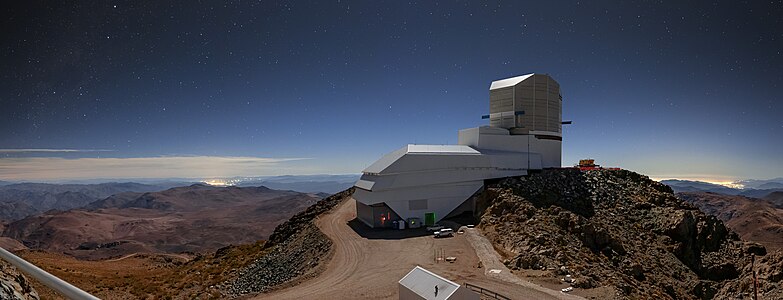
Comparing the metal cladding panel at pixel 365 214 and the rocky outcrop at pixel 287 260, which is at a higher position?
the metal cladding panel at pixel 365 214

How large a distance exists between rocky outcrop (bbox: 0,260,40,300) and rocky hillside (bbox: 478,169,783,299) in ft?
74.8

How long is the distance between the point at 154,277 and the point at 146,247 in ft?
484

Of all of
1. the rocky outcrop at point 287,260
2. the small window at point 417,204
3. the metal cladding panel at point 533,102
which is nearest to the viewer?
the rocky outcrop at point 287,260

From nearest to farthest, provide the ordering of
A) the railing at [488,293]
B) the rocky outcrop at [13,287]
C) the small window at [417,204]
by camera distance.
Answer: the rocky outcrop at [13,287] < the railing at [488,293] < the small window at [417,204]

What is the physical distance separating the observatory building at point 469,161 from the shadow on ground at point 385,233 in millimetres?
910

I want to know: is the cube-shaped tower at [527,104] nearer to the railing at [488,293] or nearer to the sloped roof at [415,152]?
the sloped roof at [415,152]

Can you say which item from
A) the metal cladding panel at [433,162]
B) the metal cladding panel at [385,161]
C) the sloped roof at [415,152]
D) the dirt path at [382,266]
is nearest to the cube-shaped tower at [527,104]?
the sloped roof at [415,152]

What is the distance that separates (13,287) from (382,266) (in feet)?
73.2

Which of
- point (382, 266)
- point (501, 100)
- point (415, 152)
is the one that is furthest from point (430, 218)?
point (501, 100)

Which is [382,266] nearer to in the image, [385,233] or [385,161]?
[385,233]

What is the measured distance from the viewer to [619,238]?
3259cm

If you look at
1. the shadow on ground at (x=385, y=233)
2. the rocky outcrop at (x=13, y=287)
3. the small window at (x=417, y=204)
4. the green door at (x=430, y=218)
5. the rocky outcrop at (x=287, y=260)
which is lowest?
the rocky outcrop at (x=287, y=260)

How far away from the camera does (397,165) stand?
37781 millimetres

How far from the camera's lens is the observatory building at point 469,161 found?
3722 centimetres
